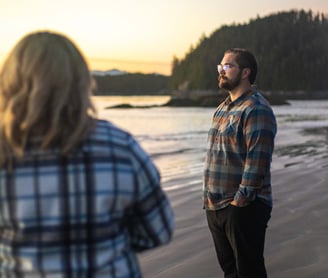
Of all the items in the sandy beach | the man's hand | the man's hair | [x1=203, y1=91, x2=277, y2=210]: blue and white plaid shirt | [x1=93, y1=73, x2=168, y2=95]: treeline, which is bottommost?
[x1=93, y1=73, x2=168, y2=95]: treeline

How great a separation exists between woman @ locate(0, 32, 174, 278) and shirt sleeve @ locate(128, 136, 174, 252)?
5cm

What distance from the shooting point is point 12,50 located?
1647 mm

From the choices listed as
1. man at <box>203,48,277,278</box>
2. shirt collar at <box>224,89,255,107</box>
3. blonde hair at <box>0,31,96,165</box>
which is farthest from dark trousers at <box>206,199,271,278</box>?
blonde hair at <box>0,31,96,165</box>

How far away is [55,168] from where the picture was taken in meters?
1.61

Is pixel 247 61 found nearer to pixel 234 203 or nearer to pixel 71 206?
pixel 234 203

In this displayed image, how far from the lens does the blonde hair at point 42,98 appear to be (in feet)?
5.17

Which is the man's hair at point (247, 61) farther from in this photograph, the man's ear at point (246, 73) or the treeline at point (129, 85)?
the treeline at point (129, 85)

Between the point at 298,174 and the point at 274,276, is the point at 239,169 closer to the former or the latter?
the point at 274,276

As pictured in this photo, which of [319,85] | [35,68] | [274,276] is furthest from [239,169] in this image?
[319,85]

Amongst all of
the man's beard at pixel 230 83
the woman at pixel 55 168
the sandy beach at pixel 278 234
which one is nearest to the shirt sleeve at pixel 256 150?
the man's beard at pixel 230 83

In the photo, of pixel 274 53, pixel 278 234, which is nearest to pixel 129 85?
pixel 274 53

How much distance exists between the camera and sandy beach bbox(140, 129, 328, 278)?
15.8ft

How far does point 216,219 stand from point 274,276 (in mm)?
1434

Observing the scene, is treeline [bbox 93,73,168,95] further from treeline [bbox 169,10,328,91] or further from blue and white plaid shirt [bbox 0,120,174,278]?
blue and white plaid shirt [bbox 0,120,174,278]
